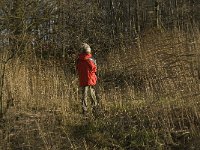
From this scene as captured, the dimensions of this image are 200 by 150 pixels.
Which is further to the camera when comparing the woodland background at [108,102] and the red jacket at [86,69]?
the red jacket at [86,69]

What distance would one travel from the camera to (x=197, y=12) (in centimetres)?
1878

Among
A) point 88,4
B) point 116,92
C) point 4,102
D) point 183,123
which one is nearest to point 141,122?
point 183,123

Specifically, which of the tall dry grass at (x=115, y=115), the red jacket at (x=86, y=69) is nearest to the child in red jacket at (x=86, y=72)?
the red jacket at (x=86, y=69)

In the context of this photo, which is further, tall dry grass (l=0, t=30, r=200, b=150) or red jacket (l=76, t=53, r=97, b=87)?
red jacket (l=76, t=53, r=97, b=87)

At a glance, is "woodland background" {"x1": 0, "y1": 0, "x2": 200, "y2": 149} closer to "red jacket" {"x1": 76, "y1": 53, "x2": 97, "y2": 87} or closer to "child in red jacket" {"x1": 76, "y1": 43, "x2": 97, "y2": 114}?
"child in red jacket" {"x1": 76, "y1": 43, "x2": 97, "y2": 114}

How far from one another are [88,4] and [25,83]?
9.54 meters

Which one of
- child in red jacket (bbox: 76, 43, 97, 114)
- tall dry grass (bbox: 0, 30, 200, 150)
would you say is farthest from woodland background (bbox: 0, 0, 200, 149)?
child in red jacket (bbox: 76, 43, 97, 114)

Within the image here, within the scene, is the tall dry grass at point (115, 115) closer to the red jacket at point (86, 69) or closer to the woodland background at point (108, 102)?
the woodland background at point (108, 102)

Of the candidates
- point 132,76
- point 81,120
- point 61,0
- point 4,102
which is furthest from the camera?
point 61,0

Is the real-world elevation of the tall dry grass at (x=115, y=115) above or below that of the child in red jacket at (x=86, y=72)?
below

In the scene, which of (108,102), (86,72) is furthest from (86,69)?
(108,102)

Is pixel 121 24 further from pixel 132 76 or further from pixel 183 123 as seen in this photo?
pixel 183 123

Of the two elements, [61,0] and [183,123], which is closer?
[183,123]

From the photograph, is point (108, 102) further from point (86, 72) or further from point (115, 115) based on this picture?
point (115, 115)
